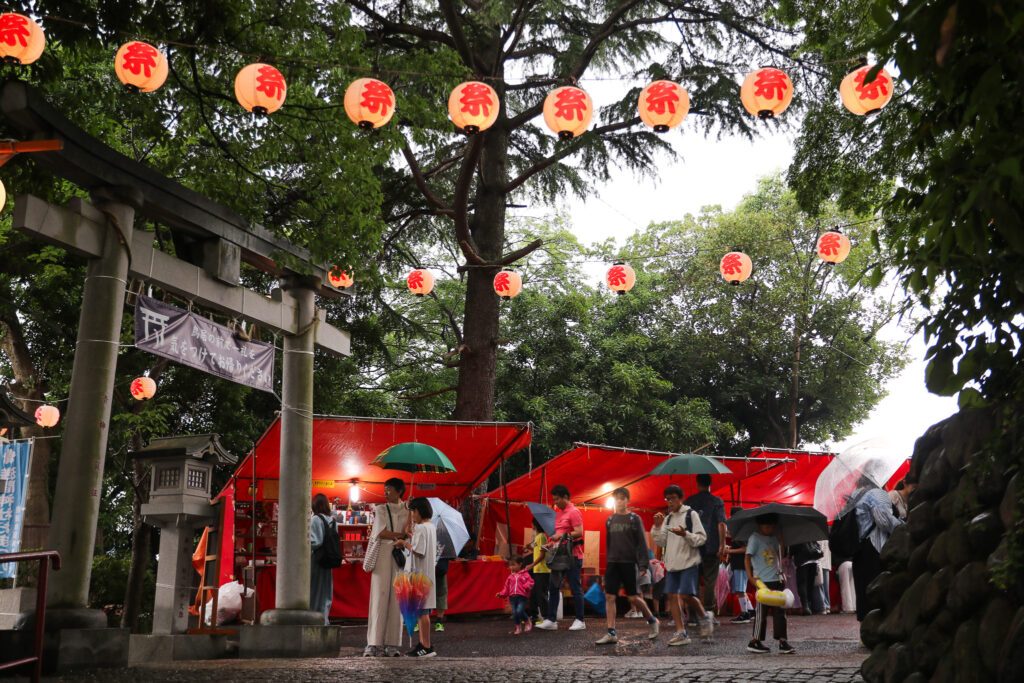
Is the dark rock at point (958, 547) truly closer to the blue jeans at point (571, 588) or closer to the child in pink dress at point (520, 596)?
the blue jeans at point (571, 588)

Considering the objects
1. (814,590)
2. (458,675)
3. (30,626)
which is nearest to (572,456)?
(814,590)

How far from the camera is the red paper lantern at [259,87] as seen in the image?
27.6 ft

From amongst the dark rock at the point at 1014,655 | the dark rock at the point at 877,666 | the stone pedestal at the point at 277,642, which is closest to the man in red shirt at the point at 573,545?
the stone pedestal at the point at 277,642

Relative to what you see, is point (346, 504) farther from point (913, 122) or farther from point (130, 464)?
point (913, 122)

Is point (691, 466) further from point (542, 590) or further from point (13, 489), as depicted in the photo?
point (13, 489)

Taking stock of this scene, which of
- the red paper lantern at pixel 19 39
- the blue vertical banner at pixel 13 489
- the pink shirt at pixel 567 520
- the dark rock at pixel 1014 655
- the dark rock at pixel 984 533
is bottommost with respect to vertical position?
the dark rock at pixel 1014 655

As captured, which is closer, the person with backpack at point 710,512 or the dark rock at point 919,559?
the dark rock at point 919,559

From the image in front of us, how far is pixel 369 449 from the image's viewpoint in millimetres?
14367

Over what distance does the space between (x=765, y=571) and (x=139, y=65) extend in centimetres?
752

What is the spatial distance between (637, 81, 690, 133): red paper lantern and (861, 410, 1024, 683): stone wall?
5.48 m

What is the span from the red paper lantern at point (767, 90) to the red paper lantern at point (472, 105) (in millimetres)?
2769

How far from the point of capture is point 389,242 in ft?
56.1

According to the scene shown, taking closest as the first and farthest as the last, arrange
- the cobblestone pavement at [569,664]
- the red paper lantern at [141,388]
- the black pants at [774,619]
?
1. the cobblestone pavement at [569,664]
2. the black pants at [774,619]
3. the red paper lantern at [141,388]

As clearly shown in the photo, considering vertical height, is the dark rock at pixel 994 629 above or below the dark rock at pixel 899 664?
above
